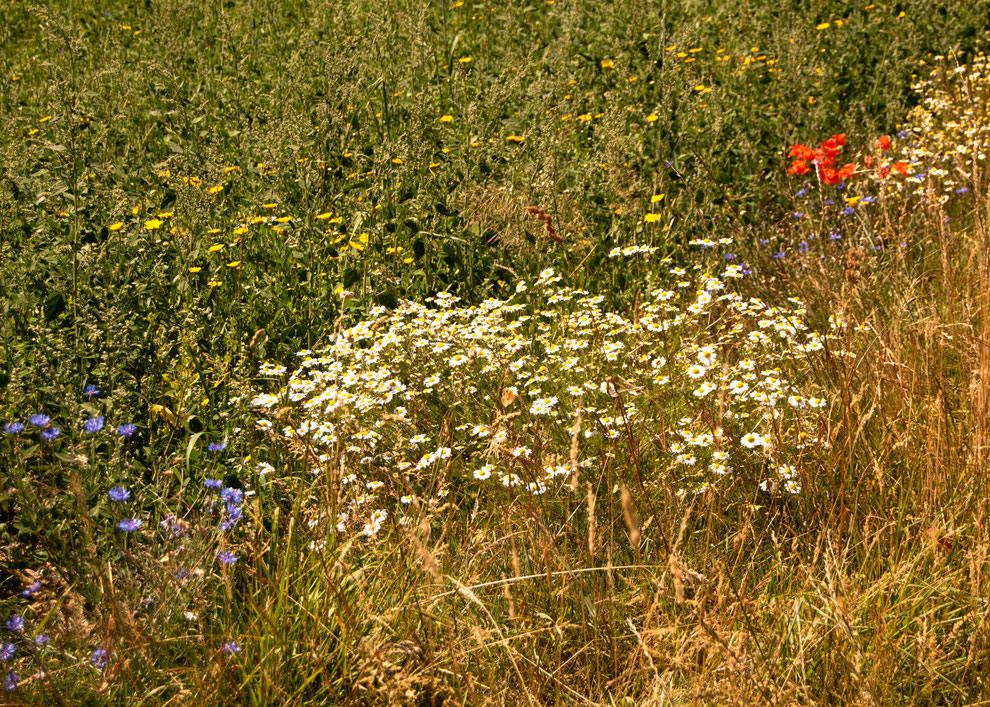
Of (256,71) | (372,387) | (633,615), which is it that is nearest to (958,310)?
(633,615)

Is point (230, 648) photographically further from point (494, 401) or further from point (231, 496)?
point (494, 401)

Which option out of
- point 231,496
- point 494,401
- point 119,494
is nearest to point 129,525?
point 119,494

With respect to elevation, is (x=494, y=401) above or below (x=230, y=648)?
above

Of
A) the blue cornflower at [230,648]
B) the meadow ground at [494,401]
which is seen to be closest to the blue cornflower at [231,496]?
the meadow ground at [494,401]

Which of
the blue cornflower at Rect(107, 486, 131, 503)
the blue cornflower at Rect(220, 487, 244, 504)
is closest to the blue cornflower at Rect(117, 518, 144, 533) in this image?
the blue cornflower at Rect(107, 486, 131, 503)

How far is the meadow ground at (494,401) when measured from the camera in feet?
6.05

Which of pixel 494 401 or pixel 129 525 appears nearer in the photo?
pixel 129 525

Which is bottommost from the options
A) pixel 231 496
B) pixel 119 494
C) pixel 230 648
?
pixel 230 648

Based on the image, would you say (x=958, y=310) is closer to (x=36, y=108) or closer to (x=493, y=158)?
(x=493, y=158)

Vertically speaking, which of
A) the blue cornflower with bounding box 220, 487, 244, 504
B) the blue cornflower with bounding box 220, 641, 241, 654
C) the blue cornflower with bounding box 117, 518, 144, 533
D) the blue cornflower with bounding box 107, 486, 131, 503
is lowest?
Result: the blue cornflower with bounding box 220, 641, 241, 654

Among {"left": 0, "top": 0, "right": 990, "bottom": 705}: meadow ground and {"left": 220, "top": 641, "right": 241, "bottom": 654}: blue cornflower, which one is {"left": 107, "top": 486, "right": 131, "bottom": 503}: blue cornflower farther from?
{"left": 220, "top": 641, "right": 241, "bottom": 654}: blue cornflower

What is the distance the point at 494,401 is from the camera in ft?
8.46

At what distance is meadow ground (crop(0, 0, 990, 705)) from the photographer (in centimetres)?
184

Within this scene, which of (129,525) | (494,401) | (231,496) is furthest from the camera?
(494,401)
